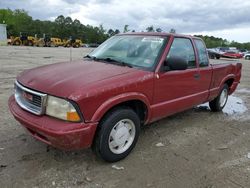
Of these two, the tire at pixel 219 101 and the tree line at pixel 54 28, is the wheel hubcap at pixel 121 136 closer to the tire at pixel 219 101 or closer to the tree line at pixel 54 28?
the tire at pixel 219 101

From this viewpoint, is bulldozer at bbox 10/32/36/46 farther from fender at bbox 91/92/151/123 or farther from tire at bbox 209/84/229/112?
fender at bbox 91/92/151/123

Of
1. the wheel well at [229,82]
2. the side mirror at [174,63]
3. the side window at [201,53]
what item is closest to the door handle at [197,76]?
the side window at [201,53]

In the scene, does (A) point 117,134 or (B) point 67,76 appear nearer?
(B) point 67,76

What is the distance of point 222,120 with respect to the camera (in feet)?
20.2

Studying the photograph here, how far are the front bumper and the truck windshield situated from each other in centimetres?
135

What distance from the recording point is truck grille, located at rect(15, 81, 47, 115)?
11.4 ft

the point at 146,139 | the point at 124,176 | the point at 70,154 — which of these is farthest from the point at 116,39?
the point at 124,176

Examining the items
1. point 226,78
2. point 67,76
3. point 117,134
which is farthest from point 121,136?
point 226,78

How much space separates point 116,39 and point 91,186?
9.16 feet

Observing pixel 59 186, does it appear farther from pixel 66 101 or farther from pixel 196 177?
pixel 196 177

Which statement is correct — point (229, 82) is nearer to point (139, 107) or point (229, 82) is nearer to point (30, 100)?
point (139, 107)

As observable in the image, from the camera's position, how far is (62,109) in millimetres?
3354

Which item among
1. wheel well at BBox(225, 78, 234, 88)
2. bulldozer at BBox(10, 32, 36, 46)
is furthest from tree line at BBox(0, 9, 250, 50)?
wheel well at BBox(225, 78, 234, 88)

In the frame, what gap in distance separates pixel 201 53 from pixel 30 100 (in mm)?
3476
